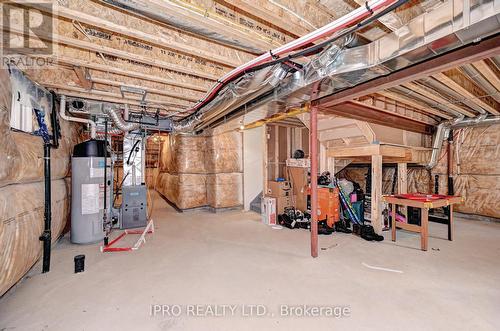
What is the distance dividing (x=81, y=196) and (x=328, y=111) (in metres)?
3.89

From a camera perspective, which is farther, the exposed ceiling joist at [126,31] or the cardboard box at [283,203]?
the cardboard box at [283,203]

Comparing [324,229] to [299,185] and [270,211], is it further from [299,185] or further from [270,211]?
[299,185]

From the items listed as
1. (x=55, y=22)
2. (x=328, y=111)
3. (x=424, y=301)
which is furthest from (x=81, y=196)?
(x=424, y=301)

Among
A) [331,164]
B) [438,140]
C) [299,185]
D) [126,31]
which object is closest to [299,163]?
[299,185]

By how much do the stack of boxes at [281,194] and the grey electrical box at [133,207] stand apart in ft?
8.58

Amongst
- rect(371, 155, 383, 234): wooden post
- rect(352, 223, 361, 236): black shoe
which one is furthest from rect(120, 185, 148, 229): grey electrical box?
rect(371, 155, 383, 234): wooden post

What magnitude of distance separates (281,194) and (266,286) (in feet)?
9.38

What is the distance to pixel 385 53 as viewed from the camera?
1.60 meters

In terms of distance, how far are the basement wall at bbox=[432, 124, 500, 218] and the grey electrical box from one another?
21.9 feet

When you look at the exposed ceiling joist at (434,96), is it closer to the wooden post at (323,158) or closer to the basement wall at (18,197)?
the wooden post at (323,158)

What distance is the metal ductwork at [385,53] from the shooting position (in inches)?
48.8

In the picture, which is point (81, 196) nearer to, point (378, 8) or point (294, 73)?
point (294, 73)

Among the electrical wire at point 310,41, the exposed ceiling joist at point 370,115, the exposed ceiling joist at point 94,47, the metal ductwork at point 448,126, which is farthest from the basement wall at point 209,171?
the metal ductwork at point 448,126

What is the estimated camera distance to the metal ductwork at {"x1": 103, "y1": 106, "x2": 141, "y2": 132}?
3.81 m
